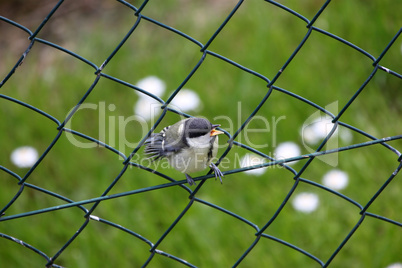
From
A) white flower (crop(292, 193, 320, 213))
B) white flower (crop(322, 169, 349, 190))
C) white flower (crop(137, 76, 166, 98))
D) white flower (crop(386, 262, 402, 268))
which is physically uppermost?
white flower (crop(137, 76, 166, 98))

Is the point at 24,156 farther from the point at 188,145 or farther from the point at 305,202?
the point at 305,202

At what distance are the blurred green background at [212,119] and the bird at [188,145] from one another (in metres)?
0.60

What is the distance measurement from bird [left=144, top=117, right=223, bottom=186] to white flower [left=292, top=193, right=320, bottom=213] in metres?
0.80

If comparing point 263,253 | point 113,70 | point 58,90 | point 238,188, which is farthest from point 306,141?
point 58,90

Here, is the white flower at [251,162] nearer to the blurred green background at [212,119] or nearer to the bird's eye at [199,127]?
the blurred green background at [212,119]

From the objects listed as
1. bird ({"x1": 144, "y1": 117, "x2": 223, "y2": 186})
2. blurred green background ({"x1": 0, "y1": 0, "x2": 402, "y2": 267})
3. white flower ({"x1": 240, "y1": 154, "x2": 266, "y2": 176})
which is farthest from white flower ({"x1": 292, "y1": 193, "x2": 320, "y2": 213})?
bird ({"x1": 144, "y1": 117, "x2": 223, "y2": 186})

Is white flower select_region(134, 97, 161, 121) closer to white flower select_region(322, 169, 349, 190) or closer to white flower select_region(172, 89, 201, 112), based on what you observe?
white flower select_region(172, 89, 201, 112)

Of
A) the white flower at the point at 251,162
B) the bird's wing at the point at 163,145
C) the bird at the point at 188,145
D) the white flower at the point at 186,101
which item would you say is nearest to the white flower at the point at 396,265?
the white flower at the point at 251,162

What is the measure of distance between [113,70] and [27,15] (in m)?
1.06

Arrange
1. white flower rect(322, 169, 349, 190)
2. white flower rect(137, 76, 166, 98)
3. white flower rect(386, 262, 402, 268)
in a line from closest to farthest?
1. white flower rect(386, 262, 402, 268)
2. white flower rect(322, 169, 349, 190)
3. white flower rect(137, 76, 166, 98)

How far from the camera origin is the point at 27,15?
441cm

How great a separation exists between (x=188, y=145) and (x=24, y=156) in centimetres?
134

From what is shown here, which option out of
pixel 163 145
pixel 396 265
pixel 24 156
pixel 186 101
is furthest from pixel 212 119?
pixel 396 265

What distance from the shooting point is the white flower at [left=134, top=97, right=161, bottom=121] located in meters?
3.47
